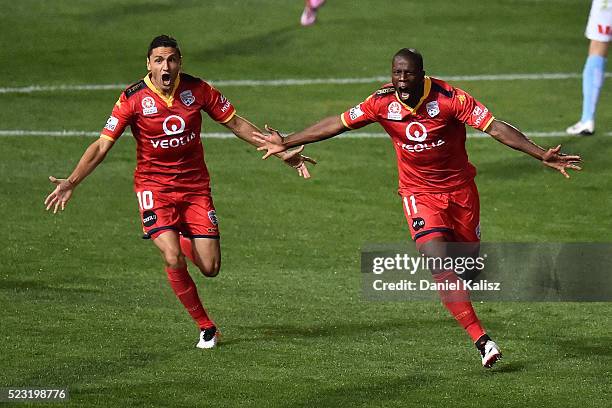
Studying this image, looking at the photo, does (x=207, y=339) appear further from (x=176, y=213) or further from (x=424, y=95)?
(x=424, y=95)

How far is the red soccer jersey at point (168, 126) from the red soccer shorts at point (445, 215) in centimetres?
188

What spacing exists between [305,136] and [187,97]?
3.55 ft

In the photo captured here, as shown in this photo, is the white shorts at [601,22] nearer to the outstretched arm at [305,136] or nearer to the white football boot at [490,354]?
the outstretched arm at [305,136]

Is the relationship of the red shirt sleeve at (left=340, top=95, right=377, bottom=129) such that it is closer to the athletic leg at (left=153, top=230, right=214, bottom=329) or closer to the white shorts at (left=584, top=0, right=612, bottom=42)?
the athletic leg at (left=153, top=230, right=214, bottom=329)

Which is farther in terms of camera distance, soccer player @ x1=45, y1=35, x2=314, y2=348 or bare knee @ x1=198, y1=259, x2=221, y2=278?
bare knee @ x1=198, y1=259, x2=221, y2=278

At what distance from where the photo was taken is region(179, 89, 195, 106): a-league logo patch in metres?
12.2

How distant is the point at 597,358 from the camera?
471 inches

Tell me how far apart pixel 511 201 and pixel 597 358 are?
617cm

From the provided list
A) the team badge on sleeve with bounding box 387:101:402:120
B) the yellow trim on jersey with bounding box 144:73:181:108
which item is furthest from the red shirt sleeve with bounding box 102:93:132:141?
the team badge on sleeve with bounding box 387:101:402:120

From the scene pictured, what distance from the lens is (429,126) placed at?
11836 millimetres

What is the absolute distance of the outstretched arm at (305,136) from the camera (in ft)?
40.0

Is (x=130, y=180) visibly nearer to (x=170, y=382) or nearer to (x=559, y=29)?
(x=170, y=382)

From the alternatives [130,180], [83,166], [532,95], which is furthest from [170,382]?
[532,95]

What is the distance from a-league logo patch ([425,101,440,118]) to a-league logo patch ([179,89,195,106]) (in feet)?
6.74
